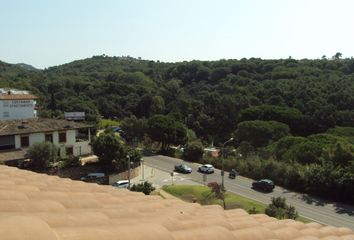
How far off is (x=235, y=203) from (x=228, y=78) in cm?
9280

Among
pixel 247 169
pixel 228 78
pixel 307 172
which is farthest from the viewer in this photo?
pixel 228 78

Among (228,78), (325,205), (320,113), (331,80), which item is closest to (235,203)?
(325,205)

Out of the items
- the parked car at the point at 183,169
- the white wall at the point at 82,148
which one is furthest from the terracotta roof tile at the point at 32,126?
the parked car at the point at 183,169

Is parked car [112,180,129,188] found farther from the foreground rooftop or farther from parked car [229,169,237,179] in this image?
the foreground rooftop

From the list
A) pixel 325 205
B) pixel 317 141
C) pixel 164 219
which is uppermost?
pixel 164 219

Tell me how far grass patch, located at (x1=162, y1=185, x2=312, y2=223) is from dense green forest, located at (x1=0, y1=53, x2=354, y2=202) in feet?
26.2

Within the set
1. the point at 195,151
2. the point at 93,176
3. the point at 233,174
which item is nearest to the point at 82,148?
the point at 93,176

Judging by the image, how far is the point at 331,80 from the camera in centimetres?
9312

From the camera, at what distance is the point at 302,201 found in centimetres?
3766

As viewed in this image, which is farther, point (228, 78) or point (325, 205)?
point (228, 78)

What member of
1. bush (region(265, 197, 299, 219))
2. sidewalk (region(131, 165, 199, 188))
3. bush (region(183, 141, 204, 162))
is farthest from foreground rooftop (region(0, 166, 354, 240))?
bush (region(183, 141, 204, 162))

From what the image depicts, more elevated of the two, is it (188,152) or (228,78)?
(228,78)

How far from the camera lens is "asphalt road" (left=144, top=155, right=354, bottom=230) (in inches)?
1275

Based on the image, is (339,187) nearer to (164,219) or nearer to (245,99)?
(164,219)
